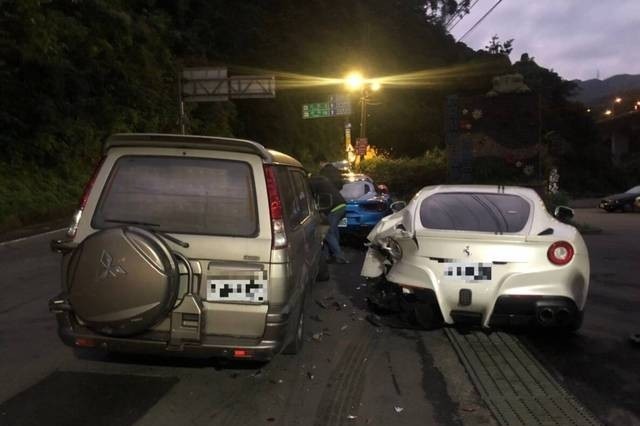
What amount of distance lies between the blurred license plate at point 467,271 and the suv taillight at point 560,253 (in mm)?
570

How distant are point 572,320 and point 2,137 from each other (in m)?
20.8

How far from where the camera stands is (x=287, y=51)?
177 feet

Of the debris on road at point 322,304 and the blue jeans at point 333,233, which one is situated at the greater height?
the blue jeans at point 333,233

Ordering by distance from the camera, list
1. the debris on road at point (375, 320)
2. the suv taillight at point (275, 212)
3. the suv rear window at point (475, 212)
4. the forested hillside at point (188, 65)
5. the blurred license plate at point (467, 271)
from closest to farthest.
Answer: the suv taillight at point (275, 212)
the blurred license plate at point (467, 271)
the suv rear window at point (475, 212)
the debris on road at point (375, 320)
the forested hillside at point (188, 65)

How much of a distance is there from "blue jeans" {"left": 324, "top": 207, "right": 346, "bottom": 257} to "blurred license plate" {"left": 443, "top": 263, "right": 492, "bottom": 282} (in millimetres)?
4524

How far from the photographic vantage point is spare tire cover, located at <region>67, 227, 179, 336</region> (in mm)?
4156

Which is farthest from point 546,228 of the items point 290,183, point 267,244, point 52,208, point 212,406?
point 52,208

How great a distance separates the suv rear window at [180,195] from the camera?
4.52 m

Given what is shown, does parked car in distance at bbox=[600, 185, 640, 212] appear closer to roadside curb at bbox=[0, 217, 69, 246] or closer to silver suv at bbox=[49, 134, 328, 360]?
roadside curb at bbox=[0, 217, 69, 246]

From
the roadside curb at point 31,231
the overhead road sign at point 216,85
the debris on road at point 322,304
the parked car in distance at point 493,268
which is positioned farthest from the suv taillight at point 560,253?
the overhead road sign at point 216,85

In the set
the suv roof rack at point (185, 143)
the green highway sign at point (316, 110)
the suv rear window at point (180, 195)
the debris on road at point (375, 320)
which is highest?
the green highway sign at point (316, 110)

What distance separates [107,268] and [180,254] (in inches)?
19.3

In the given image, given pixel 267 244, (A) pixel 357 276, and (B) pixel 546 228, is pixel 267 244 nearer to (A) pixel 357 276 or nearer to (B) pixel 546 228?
(B) pixel 546 228

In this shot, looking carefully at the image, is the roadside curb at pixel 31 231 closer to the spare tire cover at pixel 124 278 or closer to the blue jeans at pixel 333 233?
the blue jeans at pixel 333 233
